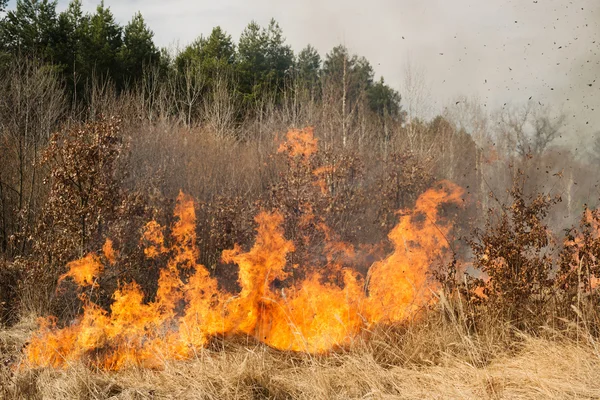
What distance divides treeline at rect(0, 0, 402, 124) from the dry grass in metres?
12.7

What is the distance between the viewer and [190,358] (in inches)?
215

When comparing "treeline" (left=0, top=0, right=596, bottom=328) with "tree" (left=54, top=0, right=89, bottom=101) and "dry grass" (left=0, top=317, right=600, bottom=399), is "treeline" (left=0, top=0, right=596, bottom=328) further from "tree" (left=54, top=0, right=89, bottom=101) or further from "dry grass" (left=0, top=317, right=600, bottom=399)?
"dry grass" (left=0, top=317, right=600, bottom=399)

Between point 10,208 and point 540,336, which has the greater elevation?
point 10,208

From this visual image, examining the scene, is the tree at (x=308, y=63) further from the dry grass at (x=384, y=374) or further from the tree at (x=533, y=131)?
the dry grass at (x=384, y=374)

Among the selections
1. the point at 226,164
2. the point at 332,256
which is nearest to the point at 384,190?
the point at 332,256

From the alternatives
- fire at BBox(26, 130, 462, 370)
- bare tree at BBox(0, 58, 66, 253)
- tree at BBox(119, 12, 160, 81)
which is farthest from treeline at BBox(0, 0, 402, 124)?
fire at BBox(26, 130, 462, 370)

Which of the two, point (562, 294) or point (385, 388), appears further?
point (562, 294)

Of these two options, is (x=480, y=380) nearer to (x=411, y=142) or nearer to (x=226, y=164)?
(x=226, y=164)

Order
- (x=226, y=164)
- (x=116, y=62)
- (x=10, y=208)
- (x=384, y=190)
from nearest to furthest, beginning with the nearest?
1. (x=10, y=208)
2. (x=384, y=190)
3. (x=226, y=164)
4. (x=116, y=62)

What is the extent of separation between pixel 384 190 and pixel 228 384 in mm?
7363

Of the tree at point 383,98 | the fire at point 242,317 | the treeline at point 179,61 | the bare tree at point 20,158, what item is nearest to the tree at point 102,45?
the treeline at point 179,61

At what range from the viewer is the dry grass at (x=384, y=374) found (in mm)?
4301

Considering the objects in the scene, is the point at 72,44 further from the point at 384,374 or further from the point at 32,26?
the point at 384,374

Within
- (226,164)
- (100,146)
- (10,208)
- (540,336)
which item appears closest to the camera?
(540,336)
